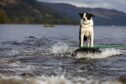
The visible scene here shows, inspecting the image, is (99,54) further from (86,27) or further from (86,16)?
(86,16)

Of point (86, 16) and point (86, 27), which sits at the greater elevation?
point (86, 16)

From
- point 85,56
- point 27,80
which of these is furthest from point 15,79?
point 85,56

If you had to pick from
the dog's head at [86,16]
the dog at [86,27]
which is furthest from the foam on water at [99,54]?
the dog's head at [86,16]

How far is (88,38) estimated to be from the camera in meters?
26.6

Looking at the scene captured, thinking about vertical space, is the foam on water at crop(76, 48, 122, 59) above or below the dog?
below

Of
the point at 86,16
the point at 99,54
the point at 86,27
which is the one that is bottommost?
the point at 99,54

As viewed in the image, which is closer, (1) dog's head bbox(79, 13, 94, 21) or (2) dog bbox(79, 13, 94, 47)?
(1) dog's head bbox(79, 13, 94, 21)

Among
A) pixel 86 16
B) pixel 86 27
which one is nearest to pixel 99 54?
pixel 86 27

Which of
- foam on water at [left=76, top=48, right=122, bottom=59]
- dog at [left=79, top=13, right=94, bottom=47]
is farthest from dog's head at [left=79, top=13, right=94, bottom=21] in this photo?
foam on water at [left=76, top=48, right=122, bottom=59]

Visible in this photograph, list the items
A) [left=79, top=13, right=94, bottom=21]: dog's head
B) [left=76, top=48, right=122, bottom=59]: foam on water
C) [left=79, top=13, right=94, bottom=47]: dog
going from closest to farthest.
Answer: [left=76, top=48, right=122, bottom=59]: foam on water → [left=79, top=13, right=94, bottom=21]: dog's head → [left=79, top=13, right=94, bottom=47]: dog

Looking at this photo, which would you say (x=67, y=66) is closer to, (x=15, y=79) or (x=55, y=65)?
(x=55, y=65)

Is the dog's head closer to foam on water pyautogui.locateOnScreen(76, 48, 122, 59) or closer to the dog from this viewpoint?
the dog

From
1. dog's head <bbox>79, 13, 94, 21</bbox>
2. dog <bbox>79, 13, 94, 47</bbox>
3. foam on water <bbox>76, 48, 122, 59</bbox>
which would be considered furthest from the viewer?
dog <bbox>79, 13, 94, 47</bbox>

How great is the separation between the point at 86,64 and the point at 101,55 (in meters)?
4.12
